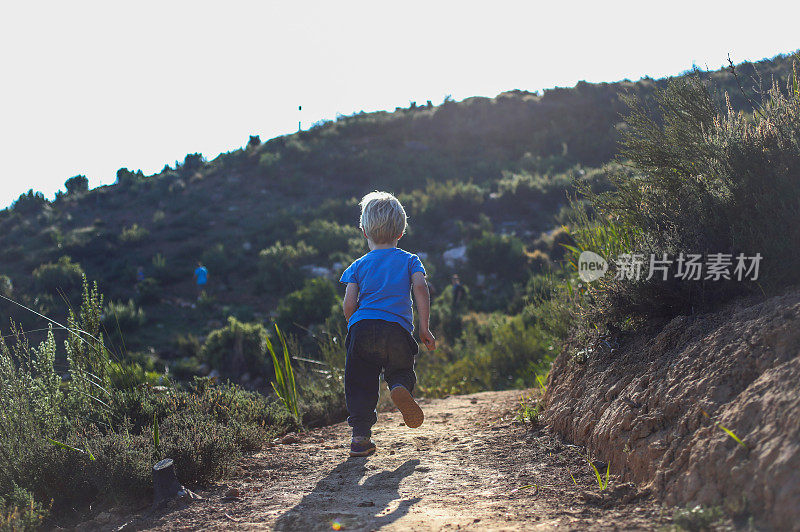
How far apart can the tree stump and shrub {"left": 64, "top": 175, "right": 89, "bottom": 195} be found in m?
34.6

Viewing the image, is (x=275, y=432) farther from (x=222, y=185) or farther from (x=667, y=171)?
(x=222, y=185)

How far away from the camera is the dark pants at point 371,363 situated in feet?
12.5

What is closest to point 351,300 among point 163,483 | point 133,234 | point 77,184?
point 163,483

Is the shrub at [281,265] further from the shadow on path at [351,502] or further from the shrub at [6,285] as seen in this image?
the shadow on path at [351,502]

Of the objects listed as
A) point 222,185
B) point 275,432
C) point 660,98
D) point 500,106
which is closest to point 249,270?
point 222,185

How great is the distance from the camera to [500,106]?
129 feet

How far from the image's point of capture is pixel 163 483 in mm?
3072

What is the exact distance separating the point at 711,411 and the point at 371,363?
2052 mm

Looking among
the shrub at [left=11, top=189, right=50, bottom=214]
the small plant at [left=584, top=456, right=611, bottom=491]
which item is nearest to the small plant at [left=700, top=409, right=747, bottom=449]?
the small plant at [left=584, top=456, right=611, bottom=491]

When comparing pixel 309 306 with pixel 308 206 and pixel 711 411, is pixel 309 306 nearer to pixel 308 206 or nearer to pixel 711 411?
pixel 711 411

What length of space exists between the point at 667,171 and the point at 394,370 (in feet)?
7.27

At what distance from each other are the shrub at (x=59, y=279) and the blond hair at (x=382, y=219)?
17.9 m

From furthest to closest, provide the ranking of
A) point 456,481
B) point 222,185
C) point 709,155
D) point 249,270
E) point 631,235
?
1. point 222,185
2. point 249,270
3. point 631,235
4. point 709,155
5. point 456,481

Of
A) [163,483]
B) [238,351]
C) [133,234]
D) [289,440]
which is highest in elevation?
[133,234]
